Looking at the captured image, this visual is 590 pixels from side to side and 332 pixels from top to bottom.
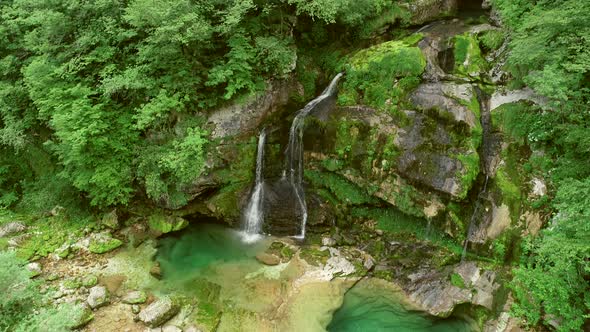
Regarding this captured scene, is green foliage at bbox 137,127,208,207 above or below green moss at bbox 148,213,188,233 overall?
above

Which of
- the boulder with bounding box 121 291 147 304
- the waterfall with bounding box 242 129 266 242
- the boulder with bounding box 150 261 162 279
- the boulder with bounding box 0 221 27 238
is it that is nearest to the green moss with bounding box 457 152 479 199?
the waterfall with bounding box 242 129 266 242

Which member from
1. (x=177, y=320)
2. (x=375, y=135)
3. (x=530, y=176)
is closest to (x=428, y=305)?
(x=530, y=176)

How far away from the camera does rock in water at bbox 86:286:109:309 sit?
31.8 ft

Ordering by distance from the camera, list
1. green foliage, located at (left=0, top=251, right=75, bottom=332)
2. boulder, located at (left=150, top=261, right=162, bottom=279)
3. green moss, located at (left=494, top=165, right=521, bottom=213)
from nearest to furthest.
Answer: green foliage, located at (left=0, top=251, right=75, bottom=332) < green moss, located at (left=494, top=165, right=521, bottom=213) < boulder, located at (left=150, top=261, right=162, bottom=279)

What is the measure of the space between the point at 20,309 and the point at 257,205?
7.09 meters

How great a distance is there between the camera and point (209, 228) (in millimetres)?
12914

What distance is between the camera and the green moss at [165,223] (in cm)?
1235

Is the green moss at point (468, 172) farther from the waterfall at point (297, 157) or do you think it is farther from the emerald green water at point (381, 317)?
the waterfall at point (297, 157)

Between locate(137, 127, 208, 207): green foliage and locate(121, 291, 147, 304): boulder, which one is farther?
locate(137, 127, 208, 207): green foliage

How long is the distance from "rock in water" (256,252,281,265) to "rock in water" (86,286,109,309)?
4.47 m

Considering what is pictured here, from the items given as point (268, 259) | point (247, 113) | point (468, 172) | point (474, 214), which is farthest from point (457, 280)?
point (247, 113)

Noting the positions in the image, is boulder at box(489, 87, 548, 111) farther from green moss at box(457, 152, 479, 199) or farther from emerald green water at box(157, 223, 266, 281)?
emerald green water at box(157, 223, 266, 281)

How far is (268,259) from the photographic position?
11.3 m

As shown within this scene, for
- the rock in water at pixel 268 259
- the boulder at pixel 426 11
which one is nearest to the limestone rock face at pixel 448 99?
the boulder at pixel 426 11
